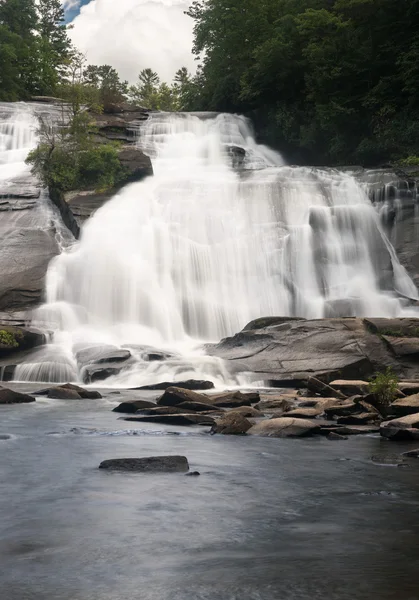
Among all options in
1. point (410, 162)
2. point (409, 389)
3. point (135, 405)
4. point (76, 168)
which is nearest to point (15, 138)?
point (76, 168)

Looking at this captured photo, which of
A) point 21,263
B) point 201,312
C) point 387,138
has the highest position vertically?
point 387,138

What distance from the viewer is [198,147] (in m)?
44.3

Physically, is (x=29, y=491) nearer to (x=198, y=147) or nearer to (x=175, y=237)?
(x=175, y=237)

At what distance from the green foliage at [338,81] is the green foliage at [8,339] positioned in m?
25.2

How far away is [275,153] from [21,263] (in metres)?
22.1

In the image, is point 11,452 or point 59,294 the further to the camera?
point 59,294

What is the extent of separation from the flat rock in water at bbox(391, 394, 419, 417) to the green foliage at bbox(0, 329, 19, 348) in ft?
43.5

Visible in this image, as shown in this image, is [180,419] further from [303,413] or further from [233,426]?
[303,413]

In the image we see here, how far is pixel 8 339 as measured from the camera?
75.6 feet

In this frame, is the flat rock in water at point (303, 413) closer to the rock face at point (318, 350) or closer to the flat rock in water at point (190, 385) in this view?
the rock face at point (318, 350)

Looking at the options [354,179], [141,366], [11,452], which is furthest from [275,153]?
[11,452]

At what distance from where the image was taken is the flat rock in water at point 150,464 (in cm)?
950

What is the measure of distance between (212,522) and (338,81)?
3875cm

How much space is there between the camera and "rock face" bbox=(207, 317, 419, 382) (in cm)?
2028
